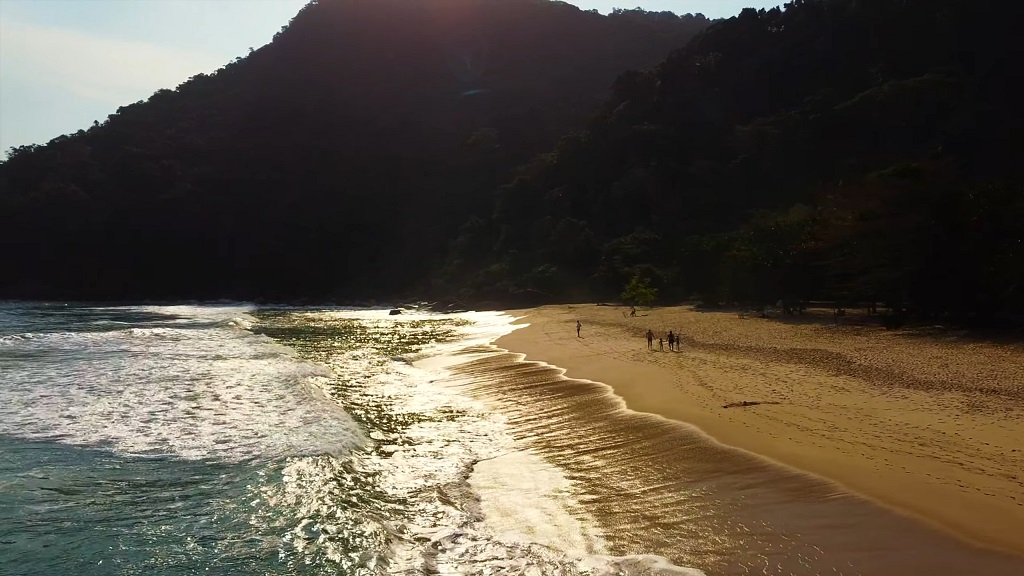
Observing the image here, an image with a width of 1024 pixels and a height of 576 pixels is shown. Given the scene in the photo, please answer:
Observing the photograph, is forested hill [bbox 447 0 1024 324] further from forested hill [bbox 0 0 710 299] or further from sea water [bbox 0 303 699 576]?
sea water [bbox 0 303 699 576]

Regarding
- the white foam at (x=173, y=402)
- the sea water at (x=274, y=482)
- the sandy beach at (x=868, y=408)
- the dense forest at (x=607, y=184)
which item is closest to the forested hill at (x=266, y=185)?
the dense forest at (x=607, y=184)

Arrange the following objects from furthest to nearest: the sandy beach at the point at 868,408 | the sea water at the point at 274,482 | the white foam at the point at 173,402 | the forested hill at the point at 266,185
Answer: the forested hill at the point at 266,185 < the white foam at the point at 173,402 < the sandy beach at the point at 868,408 < the sea water at the point at 274,482

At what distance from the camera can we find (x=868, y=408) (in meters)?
14.1

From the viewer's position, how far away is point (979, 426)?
1192cm

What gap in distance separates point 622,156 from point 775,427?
99.6m

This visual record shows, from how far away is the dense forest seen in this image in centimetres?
3753

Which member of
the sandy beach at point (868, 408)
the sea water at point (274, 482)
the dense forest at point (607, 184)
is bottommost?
the sea water at point (274, 482)

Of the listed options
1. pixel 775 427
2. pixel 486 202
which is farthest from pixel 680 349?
pixel 486 202

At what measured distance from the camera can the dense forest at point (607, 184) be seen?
37.5 m

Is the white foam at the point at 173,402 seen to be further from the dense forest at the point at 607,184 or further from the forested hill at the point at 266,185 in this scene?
the forested hill at the point at 266,185

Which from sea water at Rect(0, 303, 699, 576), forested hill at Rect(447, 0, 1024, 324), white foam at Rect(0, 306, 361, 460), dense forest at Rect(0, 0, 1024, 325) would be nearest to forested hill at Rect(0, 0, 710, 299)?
dense forest at Rect(0, 0, 1024, 325)

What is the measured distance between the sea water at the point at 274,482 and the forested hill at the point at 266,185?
94.3 metres

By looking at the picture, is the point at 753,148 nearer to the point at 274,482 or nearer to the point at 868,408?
the point at 868,408

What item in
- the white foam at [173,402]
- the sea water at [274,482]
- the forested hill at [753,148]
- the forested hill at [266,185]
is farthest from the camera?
the forested hill at [266,185]
